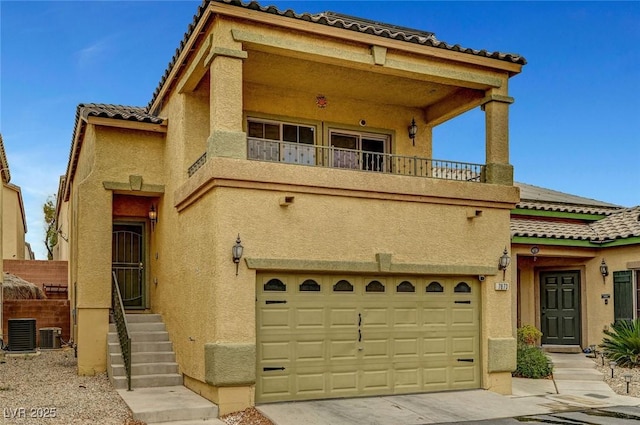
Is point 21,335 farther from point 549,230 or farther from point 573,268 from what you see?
point 573,268

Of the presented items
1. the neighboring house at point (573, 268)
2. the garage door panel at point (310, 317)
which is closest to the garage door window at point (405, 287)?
the garage door panel at point (310, 317)

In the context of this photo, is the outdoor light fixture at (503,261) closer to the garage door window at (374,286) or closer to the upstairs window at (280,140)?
the garage door window at (374,286)

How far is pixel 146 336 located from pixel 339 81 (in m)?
6.57

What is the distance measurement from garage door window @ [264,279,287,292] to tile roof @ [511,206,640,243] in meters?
7.19

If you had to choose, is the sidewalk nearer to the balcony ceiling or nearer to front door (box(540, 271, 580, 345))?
front door (box(540, 271, 580, 345))

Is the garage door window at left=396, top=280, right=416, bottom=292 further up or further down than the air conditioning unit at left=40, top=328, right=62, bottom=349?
further up

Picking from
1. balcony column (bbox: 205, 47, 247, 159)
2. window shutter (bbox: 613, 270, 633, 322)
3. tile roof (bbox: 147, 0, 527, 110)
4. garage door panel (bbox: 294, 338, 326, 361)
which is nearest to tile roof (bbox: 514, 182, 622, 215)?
window shutter (bbox: 613, 270, 633, 322)

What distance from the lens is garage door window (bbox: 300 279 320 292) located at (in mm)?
Result: 11258

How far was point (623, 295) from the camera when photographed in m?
16.1

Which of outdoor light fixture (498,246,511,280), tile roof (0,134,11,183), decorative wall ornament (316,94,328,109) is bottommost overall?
outdoor light fixture (498,246,511,280)

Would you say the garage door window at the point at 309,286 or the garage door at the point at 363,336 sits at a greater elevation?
the garage door window at the point at 309,286

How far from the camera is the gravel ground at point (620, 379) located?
1277 cm

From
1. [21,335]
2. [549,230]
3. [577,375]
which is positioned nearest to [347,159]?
[549,230]

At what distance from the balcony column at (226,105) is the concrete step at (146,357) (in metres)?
4.49
